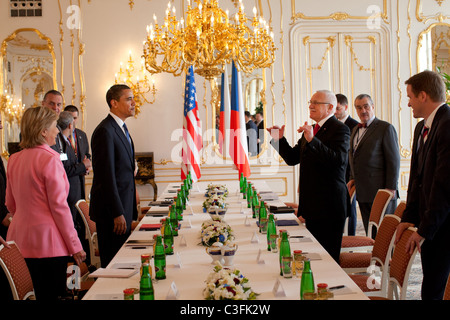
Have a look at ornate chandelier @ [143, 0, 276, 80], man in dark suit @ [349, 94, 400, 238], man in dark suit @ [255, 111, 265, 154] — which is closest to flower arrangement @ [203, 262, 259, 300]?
ornate chandelier @ [143, 0, 276, 80]

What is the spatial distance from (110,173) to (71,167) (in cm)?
168

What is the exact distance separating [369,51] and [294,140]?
7.00 feet

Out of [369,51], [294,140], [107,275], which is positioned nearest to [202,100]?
[294,140]

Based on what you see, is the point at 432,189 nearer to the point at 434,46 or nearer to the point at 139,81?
the point at 139,81

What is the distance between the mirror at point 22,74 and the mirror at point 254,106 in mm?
2882

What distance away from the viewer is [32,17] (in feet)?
29.5

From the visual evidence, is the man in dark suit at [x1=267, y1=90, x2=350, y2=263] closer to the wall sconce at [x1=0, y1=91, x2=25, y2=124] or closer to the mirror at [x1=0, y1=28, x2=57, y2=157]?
the mirror at [x1=0, y1=28, x2=57, y2=157]

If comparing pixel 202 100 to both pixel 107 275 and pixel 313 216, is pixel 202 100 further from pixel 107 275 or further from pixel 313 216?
pixel 107 275

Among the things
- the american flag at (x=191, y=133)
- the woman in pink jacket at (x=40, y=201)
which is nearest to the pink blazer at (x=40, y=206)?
the woman in pink jacket at (x=40, y=201)

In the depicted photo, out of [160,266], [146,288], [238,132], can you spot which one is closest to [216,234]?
[160,266]

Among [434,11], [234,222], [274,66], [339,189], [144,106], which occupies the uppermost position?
[434,11]

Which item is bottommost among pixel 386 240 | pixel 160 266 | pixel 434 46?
pixel 386 240

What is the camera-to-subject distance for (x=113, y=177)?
4062 mm

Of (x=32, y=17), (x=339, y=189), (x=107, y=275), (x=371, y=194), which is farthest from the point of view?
(x=32, y=17)
